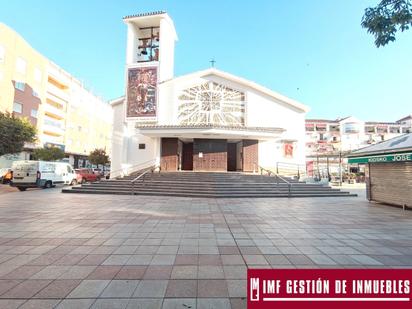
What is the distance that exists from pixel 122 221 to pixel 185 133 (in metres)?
12.0

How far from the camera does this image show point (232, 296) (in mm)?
2947

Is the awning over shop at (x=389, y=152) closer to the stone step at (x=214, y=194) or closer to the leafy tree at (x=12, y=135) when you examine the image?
the stone step at (x=214, y=194)

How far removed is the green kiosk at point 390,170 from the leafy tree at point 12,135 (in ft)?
70.2

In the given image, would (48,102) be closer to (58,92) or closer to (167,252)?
(58,92)

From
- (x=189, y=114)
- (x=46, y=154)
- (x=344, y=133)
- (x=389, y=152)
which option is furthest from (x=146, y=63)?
(x=344, y=133)

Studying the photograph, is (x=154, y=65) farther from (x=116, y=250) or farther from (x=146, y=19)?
(x=116, y=250)

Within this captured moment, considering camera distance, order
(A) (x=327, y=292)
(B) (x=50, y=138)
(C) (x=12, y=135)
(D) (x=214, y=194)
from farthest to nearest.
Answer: (B) (x=50, y=138) < (C) (x=12, y=135) < (D) (x=214, y=194) < (A) (x=327, y=292)

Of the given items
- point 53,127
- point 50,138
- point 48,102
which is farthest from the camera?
point 53,127

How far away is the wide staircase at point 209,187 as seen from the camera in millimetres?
13569

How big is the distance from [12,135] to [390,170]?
22.4 meters

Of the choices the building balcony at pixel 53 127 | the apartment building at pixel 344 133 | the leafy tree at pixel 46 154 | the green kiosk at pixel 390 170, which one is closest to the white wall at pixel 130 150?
the leafy tree at pixel 46 154

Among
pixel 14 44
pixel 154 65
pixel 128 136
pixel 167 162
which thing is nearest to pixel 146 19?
pixel 154 65

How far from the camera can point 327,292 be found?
2617mm

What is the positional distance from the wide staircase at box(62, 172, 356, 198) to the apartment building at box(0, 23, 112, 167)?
15.5m
